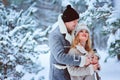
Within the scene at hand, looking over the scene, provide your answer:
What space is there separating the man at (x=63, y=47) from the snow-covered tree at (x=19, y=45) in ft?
3.74

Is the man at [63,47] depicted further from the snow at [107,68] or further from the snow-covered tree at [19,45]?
the snow at [107,68]

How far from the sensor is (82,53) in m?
2.04

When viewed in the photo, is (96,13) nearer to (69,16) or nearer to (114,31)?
(114,31)

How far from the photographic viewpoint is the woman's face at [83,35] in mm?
2057

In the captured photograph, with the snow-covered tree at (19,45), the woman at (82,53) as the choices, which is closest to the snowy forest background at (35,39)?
the snow-covered tree at (19,45)

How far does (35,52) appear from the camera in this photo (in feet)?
10.6

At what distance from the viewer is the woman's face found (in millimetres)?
2057

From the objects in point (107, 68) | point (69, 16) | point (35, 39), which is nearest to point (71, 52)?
point (69, 16)

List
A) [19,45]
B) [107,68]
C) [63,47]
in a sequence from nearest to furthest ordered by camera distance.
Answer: [63,47] → [19,45] → [107,68]

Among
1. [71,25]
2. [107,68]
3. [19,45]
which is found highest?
[71,25]

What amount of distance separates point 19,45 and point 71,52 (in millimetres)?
1265

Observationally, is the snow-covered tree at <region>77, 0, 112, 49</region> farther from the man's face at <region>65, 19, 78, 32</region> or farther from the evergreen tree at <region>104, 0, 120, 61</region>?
the man's face at <region>65, 19, 78, 32</region>

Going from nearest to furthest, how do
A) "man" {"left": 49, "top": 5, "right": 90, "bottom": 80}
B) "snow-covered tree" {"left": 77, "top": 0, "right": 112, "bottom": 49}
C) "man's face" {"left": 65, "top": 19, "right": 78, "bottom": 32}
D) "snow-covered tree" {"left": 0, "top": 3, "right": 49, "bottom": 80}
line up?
"man" {"left": 49, "top": 5, "right": 90, "bottom": 80}
"man's face" {"left": 65, "top": 19, "right": 78, "bottom": 32}
"snow-covered tree" {"left": 0, "top": 3, "right": 49, "bottom": 80}
"snow-covered tree" {"left": 77, "top": 0, "right": 112, "bottom": 49}

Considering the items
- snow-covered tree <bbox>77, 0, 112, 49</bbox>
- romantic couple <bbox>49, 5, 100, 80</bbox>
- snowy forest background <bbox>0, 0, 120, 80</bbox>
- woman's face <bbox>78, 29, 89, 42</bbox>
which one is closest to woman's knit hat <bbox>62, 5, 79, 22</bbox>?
romantic couple <bbox>49, 5, 100, 80</bbox>
